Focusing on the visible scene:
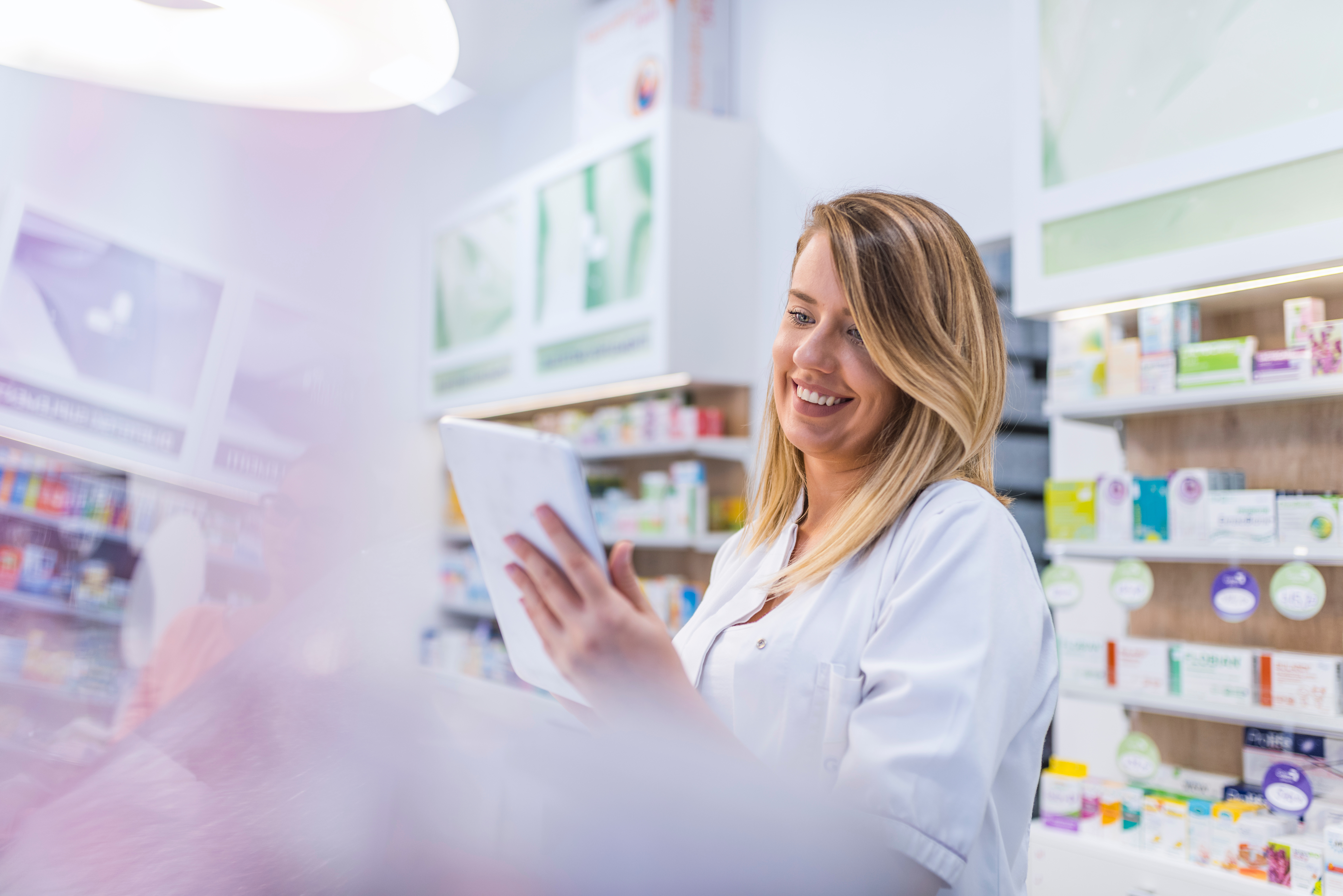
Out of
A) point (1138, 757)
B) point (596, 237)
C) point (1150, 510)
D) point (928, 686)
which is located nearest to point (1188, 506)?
point (1150, 510)

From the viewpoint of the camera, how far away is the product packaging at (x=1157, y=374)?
2.37m

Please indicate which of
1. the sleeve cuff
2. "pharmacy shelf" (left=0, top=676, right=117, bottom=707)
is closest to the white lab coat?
the sleeve cuff

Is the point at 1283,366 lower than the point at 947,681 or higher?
higher

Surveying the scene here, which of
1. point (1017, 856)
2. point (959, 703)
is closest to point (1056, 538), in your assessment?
point (1017, 856)

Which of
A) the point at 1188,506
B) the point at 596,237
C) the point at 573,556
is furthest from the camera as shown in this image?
the point at 596,237

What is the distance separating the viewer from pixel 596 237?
14.4ft

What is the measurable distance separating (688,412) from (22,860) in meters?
3.65

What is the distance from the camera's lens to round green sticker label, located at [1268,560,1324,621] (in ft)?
6.91

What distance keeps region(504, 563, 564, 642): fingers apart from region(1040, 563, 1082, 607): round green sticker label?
209 cm

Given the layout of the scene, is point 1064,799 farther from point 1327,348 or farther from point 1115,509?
point 1327,348

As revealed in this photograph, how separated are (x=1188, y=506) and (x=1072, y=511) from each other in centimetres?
29

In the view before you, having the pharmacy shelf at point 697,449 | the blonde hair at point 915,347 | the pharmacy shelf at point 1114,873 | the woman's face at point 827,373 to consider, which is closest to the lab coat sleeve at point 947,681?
the blonde hair at point 915,347

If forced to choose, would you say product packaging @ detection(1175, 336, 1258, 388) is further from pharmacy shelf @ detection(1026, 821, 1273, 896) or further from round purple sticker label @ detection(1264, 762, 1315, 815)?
pharmacy shelf @ detection(1026, 821, 1273, 896)

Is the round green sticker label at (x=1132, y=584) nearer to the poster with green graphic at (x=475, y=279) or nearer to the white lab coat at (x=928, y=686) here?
the white lab coat at (x=928, y=686)
